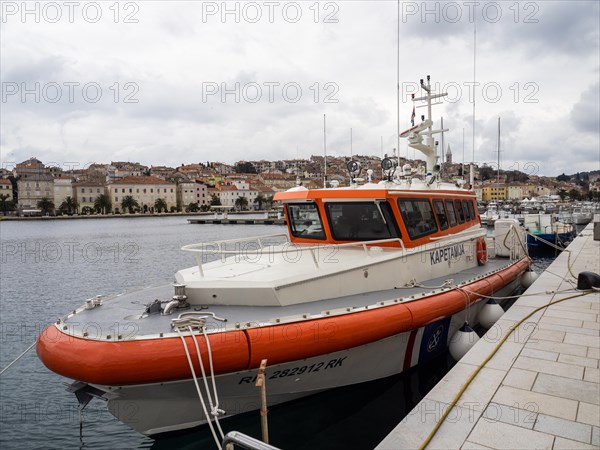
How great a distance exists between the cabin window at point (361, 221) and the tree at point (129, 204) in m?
99.8

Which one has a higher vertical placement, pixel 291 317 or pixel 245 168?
pixel 245 168

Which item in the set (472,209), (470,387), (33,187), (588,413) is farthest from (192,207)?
(588,413)

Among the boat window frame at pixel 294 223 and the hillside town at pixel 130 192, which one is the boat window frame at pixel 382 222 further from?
the hillside town at pixel 130 192

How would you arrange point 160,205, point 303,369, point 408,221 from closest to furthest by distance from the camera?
point 303,369
point 408,221
point 160,205

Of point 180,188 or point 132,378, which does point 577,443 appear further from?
point 180,188

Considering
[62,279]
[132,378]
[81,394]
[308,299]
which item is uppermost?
[308,299]

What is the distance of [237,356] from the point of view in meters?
4.08

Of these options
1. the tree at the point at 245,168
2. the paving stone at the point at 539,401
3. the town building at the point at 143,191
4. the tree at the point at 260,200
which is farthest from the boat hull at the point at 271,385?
the tree at the point at 245,168

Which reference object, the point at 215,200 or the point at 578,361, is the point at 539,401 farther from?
the point at 215,200

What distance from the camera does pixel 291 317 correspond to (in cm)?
460

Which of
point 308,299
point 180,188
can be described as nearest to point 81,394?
point 308,299

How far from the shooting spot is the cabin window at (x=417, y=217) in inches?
256

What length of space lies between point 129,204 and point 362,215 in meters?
100

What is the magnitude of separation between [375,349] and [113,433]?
3967 mm
